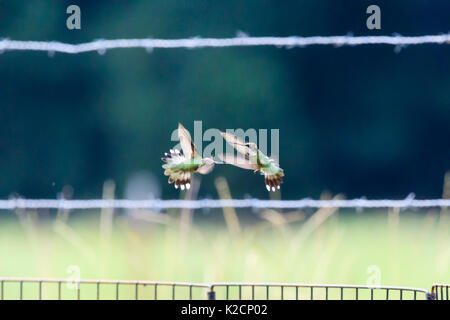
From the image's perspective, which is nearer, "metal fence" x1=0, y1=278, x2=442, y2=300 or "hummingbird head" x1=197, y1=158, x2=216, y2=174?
"metal fence" x1=0, y1=278, x2=442, y2=300

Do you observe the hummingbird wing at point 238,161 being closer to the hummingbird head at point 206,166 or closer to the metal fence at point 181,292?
Result: the hummingbird head at point 206,166

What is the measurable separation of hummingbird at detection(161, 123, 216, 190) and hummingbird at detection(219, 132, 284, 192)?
0.13 m

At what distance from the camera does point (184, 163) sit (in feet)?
12.8

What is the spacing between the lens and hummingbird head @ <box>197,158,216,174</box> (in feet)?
12.8

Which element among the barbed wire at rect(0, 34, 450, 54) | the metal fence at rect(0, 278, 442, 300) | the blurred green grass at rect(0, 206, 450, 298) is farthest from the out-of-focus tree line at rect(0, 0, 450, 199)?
the metal fence at rect(0, 278, 442, 300)

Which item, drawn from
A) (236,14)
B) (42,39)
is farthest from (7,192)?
(236,14)

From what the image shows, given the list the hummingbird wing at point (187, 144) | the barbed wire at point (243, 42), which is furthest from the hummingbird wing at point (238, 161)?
the barbed wire at point (243, 42)

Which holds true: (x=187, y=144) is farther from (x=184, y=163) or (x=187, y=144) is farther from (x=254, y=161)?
(x=254, y=161)

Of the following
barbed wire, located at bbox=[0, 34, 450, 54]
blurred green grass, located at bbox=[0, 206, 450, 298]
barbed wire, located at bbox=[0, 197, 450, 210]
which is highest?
barbed wire, located at bbox=[0, 34, 450, 54]

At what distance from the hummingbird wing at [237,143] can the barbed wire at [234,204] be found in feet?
0.93

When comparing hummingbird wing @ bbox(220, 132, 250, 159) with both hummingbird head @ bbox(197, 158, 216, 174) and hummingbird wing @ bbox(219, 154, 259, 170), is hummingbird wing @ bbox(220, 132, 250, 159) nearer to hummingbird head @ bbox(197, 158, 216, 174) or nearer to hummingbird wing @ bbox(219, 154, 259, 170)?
hummingbird wing @ bbox(219, 154, 259, 170)

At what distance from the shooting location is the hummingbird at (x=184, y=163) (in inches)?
151

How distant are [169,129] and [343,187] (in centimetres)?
106

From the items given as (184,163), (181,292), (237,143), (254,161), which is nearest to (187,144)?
(184,163)
